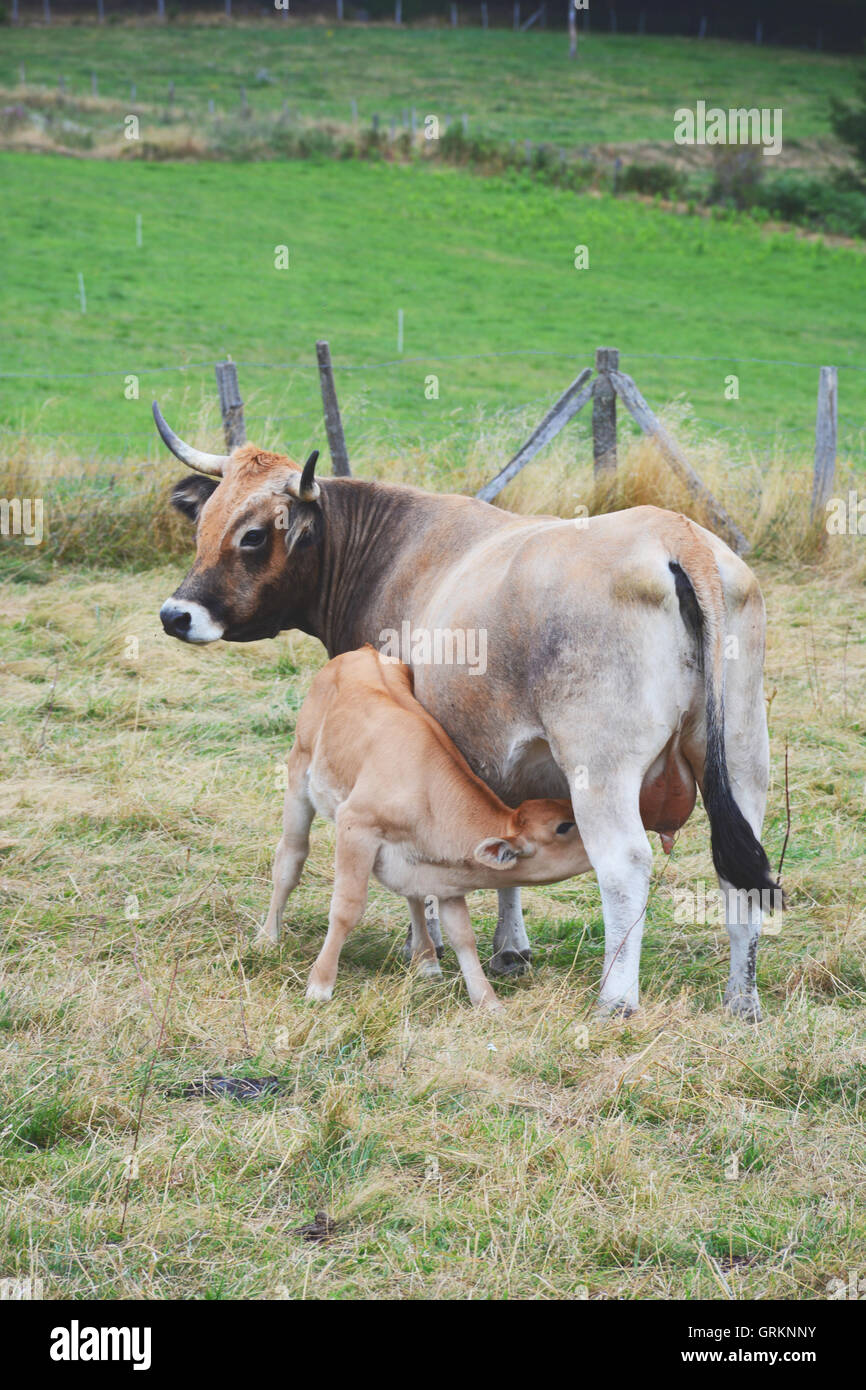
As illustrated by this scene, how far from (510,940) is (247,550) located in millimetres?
1956

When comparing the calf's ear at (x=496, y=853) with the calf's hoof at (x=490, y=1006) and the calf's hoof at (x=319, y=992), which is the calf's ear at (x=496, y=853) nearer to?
the calf's hoof at (x=490, y=1006)

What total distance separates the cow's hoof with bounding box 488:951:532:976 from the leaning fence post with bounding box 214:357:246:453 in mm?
6741

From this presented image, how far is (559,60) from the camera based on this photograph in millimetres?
54062

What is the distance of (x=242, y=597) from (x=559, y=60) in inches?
2133

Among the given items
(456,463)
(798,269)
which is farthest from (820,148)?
(456,463)

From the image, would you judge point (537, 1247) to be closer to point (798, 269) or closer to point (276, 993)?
point (276, 993)

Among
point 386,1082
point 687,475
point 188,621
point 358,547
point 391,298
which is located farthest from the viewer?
point 391,298

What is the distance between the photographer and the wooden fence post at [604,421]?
11.6 metres

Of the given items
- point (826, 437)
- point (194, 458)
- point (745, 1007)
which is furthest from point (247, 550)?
point (826, 437)

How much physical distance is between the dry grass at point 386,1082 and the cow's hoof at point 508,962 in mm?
70

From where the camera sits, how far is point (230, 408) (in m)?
11.3

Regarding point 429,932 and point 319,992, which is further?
point 429,932

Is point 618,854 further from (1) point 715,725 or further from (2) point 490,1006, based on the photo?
(2) point 490,1006

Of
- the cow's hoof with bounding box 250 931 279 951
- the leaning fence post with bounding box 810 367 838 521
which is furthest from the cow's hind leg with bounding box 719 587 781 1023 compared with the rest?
the leaning fence post with bounding box 810 367 838 521
